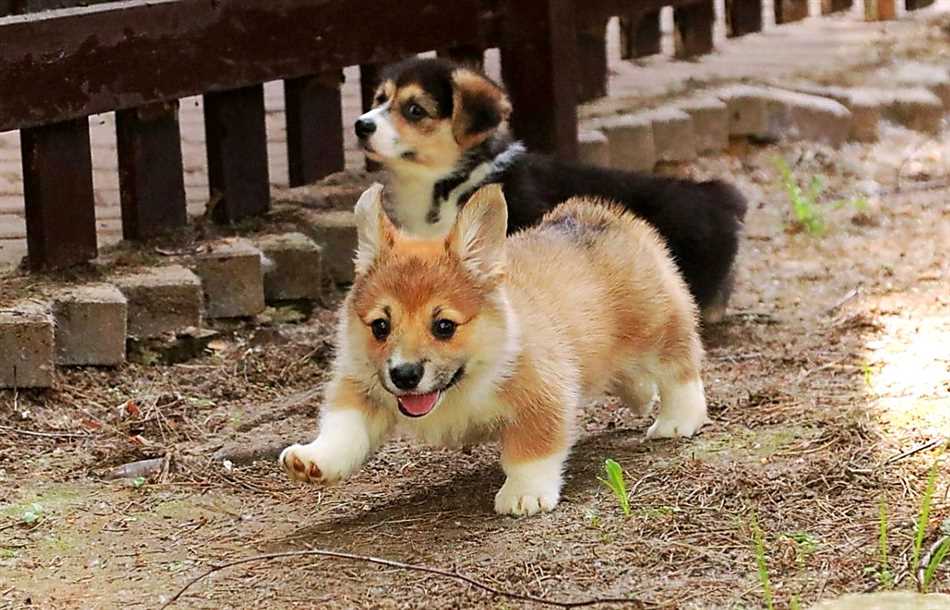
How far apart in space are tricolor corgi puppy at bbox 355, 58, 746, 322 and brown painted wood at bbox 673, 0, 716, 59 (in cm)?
348

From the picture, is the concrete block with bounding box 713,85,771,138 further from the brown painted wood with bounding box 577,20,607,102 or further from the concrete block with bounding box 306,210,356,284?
the concrete block with bounding box 306,210,356,284

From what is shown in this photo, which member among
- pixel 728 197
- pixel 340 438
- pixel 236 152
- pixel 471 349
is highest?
pixel 236 152

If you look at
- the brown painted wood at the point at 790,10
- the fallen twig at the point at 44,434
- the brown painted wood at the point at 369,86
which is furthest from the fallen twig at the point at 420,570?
the brown painted wood at the point at 790,10

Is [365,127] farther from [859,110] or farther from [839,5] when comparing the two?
[839,5]

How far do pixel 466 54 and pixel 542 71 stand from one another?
355 mm

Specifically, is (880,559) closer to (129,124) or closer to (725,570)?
(725,570)

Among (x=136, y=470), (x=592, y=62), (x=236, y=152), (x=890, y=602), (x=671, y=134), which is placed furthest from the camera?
(x=592, y=62)

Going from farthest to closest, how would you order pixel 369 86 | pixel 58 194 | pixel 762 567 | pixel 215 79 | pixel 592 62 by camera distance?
pixel 592 62
pixel 369 86
pixel 215 79
pixel 58 194
pixel 762 567

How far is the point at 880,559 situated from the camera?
3693 millimetres

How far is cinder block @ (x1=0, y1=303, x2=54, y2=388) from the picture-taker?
5.16 m

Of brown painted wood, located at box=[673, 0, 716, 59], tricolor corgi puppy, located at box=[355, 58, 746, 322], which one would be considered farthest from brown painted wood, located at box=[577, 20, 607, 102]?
tricolor corgi puppy, located at box=[355, 58, 746, 322]

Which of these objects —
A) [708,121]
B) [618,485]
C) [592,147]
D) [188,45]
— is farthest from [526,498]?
[708,121]

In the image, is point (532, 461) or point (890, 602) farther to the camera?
point (532, 461)

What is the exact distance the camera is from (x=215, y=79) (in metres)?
6.07
